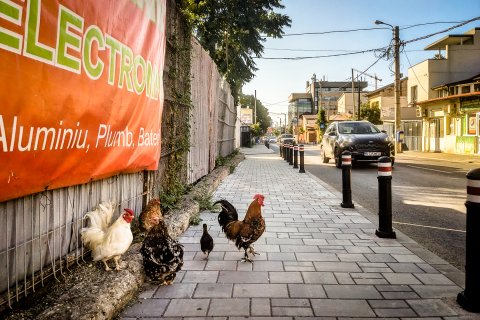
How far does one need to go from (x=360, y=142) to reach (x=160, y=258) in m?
12.2

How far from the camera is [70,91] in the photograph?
2.41m

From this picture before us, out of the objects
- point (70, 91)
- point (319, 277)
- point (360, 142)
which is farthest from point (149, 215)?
point (360, 142)

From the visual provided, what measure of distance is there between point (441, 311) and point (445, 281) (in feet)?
2.29

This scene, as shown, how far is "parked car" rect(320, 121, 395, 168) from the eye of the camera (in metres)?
13.8

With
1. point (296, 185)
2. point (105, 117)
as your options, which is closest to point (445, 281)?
point (105, 117)

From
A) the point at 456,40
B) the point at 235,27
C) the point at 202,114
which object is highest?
the point at 456,40

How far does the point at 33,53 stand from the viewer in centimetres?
203

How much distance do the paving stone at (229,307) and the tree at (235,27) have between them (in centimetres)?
1576

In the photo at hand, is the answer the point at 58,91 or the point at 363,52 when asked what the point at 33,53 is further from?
the point at 363,52

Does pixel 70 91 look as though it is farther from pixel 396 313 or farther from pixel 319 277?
pixel 396 313

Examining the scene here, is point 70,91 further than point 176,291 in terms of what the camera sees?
No

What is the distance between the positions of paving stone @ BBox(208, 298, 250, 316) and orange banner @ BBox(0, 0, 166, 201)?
151 centimetres

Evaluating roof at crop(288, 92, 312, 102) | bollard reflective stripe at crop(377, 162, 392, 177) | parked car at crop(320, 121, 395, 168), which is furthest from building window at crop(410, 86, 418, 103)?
roof at crop(288, 92, 312, 102)

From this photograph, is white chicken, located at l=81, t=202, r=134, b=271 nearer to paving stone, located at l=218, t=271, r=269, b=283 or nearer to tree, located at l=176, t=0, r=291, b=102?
paving stone, located at l=218, t=271, r=269, b=283
